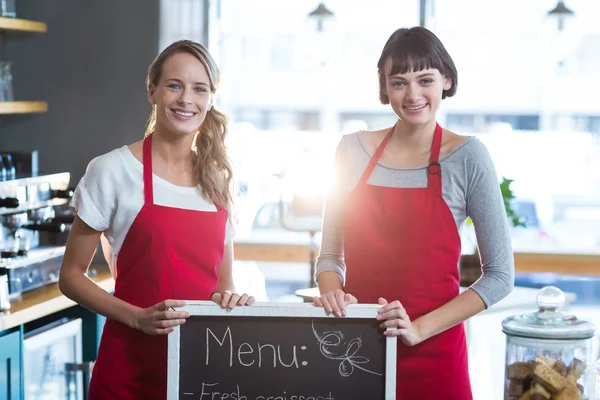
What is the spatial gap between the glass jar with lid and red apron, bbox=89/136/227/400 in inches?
27.8

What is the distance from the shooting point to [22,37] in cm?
416

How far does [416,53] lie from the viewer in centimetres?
184

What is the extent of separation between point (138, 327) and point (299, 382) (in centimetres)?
36

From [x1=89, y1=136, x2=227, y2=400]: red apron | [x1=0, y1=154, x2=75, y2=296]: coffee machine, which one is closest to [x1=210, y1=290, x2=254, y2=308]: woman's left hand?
[x1=89, y1=136, x2=227, y2=400]: red apron

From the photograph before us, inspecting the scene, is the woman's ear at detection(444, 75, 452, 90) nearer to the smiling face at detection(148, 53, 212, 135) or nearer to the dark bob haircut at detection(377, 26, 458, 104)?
the dark bob haircut at detection(377, 26, 458, 104)

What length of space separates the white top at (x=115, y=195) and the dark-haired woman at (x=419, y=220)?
0.40 metres

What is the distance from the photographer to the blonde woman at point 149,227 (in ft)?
6.28

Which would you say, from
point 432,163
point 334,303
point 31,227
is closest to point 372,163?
point 432,163

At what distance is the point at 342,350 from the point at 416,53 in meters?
0.63

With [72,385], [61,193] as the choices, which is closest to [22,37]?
[61,193]

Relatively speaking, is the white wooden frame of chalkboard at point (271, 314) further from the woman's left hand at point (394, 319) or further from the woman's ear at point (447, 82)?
the woman's ear at point (447, 82)

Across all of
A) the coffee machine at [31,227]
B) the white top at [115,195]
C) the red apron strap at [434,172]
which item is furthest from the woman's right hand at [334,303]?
the coffee machine at [31,227]

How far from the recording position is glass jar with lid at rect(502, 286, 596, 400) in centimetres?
158

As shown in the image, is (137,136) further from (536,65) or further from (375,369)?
(375,369)
